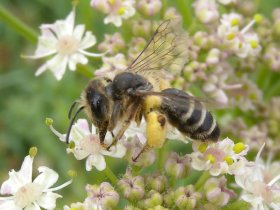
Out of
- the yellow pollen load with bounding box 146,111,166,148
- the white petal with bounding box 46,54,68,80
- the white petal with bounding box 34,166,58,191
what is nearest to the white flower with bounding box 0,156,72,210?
the white petal with bounding box 34,166,58,191

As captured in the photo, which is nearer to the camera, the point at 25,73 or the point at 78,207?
the point at 78,207

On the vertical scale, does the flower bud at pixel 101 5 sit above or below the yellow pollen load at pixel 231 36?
above

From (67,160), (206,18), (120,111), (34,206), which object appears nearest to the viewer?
(120,111)

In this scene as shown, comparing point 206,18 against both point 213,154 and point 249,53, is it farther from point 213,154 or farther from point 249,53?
point 213,154

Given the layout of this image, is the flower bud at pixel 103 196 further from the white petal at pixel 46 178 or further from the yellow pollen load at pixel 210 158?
the yellow pollen load at pixel 210 158

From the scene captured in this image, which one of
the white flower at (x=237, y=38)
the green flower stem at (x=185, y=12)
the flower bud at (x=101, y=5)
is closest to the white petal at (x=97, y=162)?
the flower bud at (x=101, y=5)

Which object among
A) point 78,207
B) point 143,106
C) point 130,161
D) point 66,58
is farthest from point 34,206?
point 66,58
